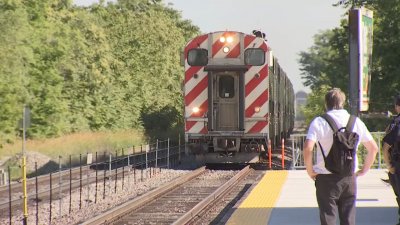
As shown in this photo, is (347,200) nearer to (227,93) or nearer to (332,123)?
(332,123)

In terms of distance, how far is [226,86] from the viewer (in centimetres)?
2139

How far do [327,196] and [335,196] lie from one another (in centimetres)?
7

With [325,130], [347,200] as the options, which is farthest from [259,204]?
[325,130]

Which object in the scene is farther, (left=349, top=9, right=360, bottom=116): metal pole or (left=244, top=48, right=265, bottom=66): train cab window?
(left=244, top=48, right=265, bottom=66): train cab window

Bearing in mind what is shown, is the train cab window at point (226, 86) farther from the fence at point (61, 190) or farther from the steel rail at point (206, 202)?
the fence at point (61, 190)

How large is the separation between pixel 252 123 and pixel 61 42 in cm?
2273

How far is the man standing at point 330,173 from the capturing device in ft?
20.5

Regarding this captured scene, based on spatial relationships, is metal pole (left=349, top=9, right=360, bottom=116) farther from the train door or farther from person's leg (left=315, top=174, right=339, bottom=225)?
the train door

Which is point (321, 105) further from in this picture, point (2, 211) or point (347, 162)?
point (347, 162)

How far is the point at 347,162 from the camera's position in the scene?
246 inches

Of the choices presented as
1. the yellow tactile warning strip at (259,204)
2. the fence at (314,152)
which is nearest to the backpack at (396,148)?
the yellow tactile warning strip at (259,204)

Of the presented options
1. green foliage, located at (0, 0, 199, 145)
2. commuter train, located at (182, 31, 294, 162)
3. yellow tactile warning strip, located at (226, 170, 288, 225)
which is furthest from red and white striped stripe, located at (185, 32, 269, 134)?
green foliage, located at (0, 0, 199, 145)

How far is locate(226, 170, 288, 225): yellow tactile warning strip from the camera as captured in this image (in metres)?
10.5

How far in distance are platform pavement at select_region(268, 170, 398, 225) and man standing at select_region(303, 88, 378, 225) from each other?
12.0ft
